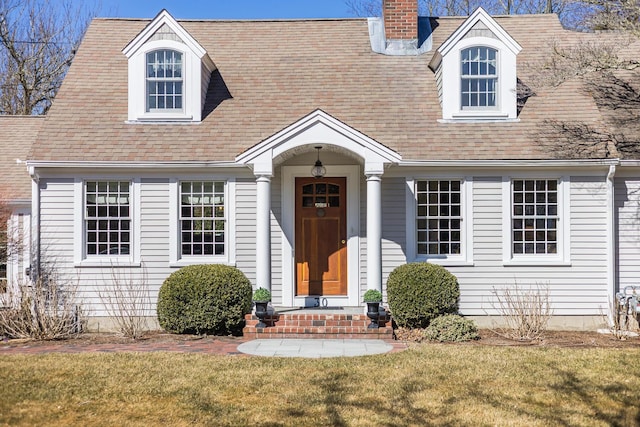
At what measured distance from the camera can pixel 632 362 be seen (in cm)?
894

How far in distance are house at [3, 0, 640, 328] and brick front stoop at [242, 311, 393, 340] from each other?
0.77m

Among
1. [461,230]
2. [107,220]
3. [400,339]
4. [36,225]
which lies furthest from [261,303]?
[36,225]

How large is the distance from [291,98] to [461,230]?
467 cm

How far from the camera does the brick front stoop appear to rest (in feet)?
36.5

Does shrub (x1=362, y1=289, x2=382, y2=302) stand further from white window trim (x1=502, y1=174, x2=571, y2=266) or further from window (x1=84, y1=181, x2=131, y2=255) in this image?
window (x1=84, y1=181, x2=131, y2=255)

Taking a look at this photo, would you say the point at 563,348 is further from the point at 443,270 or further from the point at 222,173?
the point at 222,173

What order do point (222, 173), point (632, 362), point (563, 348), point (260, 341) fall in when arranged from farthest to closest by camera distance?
point (222, 173), point (260, 341), point (563, 348), point (632, 362)

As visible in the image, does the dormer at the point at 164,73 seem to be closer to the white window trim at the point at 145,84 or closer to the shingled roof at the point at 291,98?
the white window trim at the point at 145,84

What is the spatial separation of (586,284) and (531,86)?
171 inches

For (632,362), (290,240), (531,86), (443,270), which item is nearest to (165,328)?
(290,240)

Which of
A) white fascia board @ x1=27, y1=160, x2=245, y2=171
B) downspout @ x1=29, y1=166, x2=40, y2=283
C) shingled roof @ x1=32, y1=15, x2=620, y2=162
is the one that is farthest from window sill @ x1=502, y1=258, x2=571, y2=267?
downspout @ x1=29, y1=166, x2=40, y2=283

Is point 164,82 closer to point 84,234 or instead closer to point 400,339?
point 84,234

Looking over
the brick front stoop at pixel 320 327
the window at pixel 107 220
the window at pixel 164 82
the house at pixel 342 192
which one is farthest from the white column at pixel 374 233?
the window at pixel 107 220

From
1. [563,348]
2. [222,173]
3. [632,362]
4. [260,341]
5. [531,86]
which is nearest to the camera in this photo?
[632,362]
